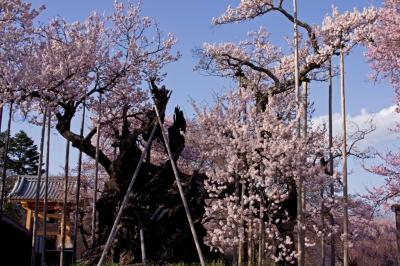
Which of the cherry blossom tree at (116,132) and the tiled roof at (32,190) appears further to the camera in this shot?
the tiled roof at (32,190)

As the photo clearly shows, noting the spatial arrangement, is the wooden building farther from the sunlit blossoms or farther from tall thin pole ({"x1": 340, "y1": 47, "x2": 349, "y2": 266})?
tall thin pole ({"x1": 340, "y1": 47, "x2": 349, "y2": 266})

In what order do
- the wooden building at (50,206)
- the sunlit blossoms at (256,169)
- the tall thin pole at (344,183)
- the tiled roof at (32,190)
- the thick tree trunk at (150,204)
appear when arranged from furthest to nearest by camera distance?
the tiled roof at (32,190) < the wooden building at (50,206) < the thick tree trunk at (150,204) < the sunlit blossoms at (256,169) < the tall thin pole at (344,183)

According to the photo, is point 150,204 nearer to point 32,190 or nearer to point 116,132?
point 116,132

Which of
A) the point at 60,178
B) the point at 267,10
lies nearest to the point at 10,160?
the point at 60,178

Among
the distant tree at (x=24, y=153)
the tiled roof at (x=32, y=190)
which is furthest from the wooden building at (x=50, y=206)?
the distant tree at (x=24, y=153)

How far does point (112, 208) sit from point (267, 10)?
7.63 meters

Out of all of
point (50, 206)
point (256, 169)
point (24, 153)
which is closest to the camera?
point (256, 169)

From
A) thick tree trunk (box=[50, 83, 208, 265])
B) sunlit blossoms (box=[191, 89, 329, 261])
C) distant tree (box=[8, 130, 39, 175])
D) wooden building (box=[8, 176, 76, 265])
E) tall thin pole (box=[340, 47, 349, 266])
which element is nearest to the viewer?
tall thin pole (box=[340, 47, 349, 266])

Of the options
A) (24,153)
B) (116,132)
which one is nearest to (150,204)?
(116,132)

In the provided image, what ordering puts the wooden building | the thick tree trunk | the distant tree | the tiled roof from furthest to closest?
the distant tree → the tiled roof → the wooden building → the thick tree trunk

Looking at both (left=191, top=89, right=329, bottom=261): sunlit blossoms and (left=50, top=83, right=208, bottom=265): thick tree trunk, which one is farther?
(left=50, top=83, right=208, bottom=265): thick tree trunk

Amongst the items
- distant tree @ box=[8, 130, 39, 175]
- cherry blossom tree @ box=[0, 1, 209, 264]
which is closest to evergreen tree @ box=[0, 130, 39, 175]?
distant tree @ box=[8, 130, 39, 175]

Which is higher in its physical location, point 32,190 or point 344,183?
point 32,190

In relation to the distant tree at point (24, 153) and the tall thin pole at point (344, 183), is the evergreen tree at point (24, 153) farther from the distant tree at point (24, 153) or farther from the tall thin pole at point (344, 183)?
the tall thin pole at point (344, 183)
